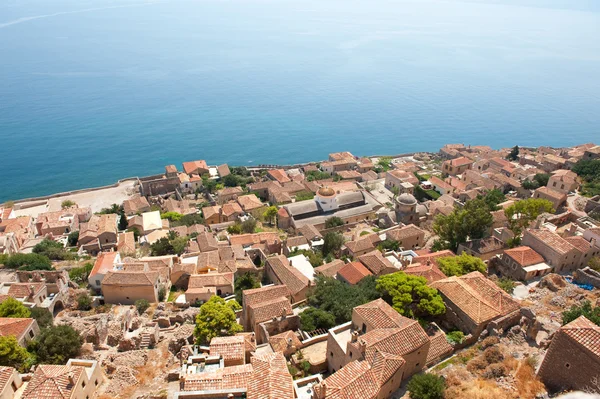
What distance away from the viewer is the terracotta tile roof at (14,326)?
72.7 feet

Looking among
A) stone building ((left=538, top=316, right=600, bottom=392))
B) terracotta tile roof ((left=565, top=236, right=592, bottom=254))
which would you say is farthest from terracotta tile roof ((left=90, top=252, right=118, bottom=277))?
terracotta tile roof ((left=565, top=236, right=592, bottom=254))

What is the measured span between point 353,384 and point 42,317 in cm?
2065

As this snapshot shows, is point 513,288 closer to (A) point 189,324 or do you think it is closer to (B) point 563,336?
(B) point 563,336

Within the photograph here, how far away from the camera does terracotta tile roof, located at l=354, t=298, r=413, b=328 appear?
19.3 meters

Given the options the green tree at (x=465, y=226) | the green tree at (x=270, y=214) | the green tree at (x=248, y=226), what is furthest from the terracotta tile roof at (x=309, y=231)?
the green tree at (x=465, y=226)

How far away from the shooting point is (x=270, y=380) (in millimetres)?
16422

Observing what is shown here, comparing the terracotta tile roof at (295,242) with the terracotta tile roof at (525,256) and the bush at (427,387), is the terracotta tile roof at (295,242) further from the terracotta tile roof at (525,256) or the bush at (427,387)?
the bush at (427,387)

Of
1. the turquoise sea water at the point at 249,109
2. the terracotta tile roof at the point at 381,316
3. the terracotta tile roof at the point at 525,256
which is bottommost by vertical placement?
the turquoise sea water at the point at 249,109

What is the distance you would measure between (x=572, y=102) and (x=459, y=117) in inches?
1751

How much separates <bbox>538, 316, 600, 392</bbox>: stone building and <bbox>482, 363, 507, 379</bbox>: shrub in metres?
1.62

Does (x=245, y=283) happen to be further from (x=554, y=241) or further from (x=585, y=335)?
(x=554, y=241)

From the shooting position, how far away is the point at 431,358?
63.3ft

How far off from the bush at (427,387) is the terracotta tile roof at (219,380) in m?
6.89

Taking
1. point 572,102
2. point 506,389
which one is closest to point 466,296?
point 506,389
